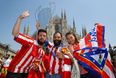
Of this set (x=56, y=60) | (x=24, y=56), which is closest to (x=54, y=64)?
(x=56, y=60)

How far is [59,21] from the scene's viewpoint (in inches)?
2234

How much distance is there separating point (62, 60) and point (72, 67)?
292 millimetres

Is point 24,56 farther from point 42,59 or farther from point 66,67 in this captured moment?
point 66,67

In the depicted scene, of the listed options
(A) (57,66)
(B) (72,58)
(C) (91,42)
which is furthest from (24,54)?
(C) (91,42)

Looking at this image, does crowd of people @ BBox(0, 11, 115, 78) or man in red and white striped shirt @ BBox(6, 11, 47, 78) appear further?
man in red and white striped shirt @ BBox(6, 11, 47, 78)

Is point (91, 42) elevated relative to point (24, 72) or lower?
elevated

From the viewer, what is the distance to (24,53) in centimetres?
434

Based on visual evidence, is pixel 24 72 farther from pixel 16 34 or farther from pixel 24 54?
pixel 16 34

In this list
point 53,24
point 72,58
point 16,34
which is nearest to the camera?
point 72,58

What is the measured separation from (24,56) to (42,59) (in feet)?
1.20

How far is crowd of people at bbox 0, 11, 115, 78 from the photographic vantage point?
4.14 m

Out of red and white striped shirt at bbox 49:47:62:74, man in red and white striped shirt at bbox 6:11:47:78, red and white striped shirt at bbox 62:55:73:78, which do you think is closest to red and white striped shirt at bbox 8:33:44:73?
man in red and white striped shirt at bbox 6:11:47:78

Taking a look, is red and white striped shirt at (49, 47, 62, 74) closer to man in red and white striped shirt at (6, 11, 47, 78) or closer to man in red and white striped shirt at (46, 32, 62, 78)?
man in red and white striped shirt at (46, 32, 62, 78)

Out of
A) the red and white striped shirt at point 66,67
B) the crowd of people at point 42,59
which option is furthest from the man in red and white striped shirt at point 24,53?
the red and white striped shirt at point 66,67
